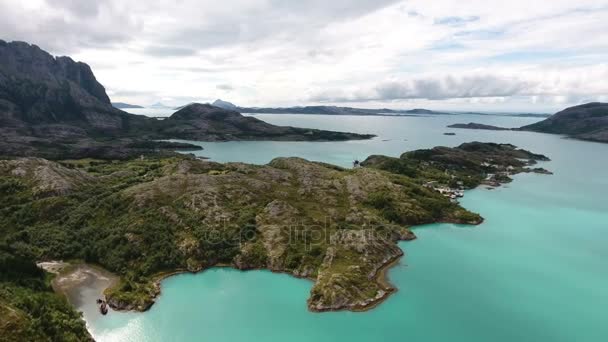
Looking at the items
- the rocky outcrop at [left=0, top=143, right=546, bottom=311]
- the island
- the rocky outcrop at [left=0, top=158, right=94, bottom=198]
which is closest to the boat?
the island

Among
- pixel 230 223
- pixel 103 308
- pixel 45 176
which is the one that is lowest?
pixel 103 308

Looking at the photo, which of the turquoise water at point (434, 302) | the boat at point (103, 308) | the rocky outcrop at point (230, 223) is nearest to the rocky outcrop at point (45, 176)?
the rocky outcrop at point (230, 223)

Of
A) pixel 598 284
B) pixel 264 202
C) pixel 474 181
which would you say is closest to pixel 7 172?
pixel 264 202

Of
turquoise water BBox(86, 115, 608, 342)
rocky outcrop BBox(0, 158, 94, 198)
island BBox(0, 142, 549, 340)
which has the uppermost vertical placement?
rocky outcrop BBox(0, 158, 94, 198)

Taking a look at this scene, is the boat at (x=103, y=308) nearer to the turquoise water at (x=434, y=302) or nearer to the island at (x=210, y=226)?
the island at (x=210, y=226)

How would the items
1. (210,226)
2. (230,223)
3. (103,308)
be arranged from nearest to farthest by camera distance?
1. (103,308)
2. (210,226)
3. (230,223)

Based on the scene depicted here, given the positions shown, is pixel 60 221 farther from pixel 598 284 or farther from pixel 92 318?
pixel 598 284

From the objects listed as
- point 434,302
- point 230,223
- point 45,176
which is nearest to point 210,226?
point 230,223

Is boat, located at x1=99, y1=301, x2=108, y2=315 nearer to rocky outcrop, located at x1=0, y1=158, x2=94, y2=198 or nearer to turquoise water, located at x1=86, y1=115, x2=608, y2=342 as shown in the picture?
turquoise water, located at x1=86, y1=115, x2=608, y2=342

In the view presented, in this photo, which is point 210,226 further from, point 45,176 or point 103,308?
point 45,176
